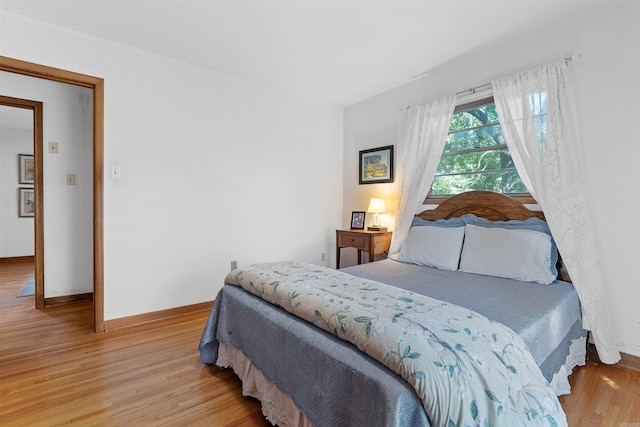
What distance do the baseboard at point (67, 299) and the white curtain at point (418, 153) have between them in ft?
11.3

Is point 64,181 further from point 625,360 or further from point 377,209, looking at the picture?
point 625,360

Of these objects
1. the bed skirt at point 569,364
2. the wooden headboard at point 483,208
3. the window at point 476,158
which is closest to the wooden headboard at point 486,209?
the wooden headboard at point 483,208

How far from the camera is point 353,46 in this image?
2611 millimetres

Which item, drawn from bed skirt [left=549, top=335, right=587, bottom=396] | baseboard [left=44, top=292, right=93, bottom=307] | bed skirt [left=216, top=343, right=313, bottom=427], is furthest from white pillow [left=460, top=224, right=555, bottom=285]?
baseboard [left=44, top=292, right=93, bottom=307]

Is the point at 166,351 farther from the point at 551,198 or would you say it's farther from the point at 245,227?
the point at 551,198

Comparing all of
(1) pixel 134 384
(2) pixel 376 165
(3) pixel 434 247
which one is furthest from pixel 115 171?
(3) pixel 434 247

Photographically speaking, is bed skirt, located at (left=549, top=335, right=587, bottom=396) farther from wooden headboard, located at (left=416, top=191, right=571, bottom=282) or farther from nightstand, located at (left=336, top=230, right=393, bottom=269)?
nightstand, located at (left=336, top=230, right=393, bottom=269)

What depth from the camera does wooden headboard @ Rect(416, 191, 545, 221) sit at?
8.20 feet

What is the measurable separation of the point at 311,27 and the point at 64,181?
3106 millimetres

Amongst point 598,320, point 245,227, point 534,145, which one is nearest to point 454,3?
point 534,145

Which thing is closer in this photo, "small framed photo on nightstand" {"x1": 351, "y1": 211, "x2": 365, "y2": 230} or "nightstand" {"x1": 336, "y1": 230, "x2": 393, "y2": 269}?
"nightstand" {"x1": 336, "y1": 230, "x2": 393, "y2": 269}

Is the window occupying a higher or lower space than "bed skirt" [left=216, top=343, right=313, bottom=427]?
higher

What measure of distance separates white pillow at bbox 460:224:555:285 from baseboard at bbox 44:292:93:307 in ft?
12.9

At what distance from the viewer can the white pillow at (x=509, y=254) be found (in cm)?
215
